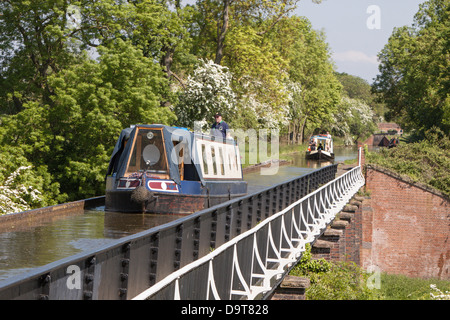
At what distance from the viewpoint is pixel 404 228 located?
123 ft

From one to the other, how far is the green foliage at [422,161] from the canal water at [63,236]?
90.7 ft

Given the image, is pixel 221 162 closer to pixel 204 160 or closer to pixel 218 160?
pixel 218 160

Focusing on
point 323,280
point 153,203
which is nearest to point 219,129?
point 153,203

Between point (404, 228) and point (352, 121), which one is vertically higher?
point (352, 121)

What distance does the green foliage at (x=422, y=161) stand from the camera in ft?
124

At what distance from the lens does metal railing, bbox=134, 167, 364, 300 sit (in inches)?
231

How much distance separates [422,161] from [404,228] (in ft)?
17.5

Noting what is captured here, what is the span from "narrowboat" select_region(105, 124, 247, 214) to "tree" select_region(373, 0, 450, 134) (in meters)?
30.9

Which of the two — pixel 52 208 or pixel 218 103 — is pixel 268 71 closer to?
pixel 218 103

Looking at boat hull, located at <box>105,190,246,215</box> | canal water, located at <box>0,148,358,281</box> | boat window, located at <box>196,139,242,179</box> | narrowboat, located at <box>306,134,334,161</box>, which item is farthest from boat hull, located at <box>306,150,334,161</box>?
boat hull, located at <box>105,190,246,215</box>

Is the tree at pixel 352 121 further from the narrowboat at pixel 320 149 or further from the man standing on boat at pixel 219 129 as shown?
the man standing on boat at pixel 219 129
